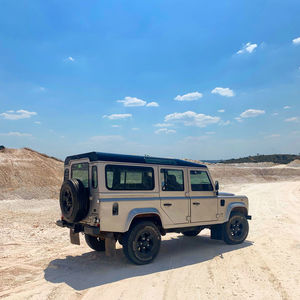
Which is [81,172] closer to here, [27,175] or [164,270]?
[164,270]

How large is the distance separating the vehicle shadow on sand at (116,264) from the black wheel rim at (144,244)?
0.91ft

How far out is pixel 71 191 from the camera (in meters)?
6.15

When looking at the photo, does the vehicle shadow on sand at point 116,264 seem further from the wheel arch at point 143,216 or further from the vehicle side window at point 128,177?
the vehicle side window at point 128,177

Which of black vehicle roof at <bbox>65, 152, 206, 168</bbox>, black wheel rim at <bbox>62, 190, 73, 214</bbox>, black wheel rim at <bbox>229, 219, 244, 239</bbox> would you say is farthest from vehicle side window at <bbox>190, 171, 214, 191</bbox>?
black wheel rim at <bbox>62, 190, 73, 214</bbox>

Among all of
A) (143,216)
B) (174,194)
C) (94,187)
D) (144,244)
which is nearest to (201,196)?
(174,194)

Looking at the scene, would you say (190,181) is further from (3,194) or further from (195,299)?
(3,194)

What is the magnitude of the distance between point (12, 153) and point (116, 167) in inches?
1096

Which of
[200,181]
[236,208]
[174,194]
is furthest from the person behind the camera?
[236,208]

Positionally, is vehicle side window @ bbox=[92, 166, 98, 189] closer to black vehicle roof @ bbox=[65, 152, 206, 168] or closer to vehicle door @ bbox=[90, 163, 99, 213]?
vehicle door @ bbox=[90, 163, 99, 213]

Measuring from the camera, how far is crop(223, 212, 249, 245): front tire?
830 cm

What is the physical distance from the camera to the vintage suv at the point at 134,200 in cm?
606

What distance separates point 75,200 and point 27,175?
21.5 metres

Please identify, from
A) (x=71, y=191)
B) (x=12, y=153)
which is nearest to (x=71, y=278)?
(x=71, y=191)

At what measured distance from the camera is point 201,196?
771cm
